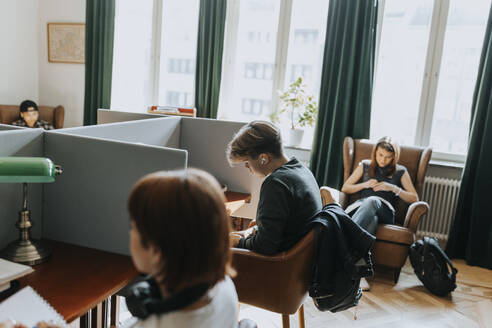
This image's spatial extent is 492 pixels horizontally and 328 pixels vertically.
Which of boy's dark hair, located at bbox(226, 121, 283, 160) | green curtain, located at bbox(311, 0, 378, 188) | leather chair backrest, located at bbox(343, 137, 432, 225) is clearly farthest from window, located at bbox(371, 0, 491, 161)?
boy's dark hair, located at bbox(226, 121, 283, 160)

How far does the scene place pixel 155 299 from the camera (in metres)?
0.78

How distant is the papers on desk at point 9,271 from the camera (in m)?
1.14

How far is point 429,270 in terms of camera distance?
2.93 m

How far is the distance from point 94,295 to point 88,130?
0.87 meters

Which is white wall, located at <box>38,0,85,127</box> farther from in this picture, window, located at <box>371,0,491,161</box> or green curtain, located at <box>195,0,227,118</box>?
window, located at <box>371,0,491,161</box>

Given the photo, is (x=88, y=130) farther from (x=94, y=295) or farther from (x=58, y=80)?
(x=58, y=80)

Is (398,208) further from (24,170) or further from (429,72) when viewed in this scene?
(24,170)

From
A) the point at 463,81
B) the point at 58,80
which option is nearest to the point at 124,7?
the point at 58,80

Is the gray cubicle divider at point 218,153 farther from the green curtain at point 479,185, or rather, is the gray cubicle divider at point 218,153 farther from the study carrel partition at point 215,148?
the green curtain at point 479,185

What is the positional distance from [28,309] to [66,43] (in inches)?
181

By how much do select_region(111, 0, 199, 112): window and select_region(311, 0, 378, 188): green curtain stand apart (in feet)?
5.11

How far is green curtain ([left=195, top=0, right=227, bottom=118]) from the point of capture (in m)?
4.21

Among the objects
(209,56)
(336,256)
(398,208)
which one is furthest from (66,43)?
(336,256)

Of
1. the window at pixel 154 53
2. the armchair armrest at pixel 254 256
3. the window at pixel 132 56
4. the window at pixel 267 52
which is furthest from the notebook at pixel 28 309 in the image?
the window at pixel 132 56
